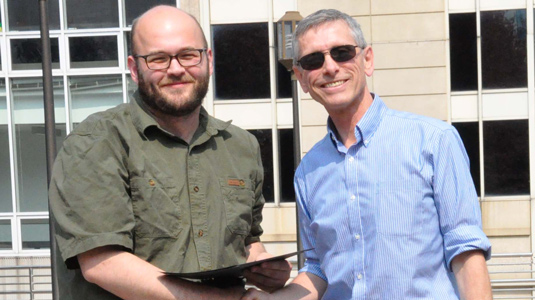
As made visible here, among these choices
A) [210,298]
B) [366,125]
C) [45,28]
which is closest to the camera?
[210,298]

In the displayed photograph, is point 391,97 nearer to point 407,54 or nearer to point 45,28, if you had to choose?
point 407,54

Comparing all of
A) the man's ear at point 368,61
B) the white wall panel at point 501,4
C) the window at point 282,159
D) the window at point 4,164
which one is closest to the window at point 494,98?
Answer: the white wall panel at point 501,4

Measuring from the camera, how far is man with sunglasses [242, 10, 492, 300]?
9.55 ft

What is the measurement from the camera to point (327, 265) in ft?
10.3

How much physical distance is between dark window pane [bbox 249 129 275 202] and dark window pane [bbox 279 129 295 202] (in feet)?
0.66

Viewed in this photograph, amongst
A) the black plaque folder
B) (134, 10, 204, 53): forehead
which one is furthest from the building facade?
the black plaque folder

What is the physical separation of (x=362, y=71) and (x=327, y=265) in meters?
0.81

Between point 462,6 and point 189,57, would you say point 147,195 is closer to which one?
point 189,57

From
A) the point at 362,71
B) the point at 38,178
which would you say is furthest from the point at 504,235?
the point at 362,71

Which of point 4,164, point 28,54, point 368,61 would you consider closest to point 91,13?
point 28,54

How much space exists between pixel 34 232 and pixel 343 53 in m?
13.7

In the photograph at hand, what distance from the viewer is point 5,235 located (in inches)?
622

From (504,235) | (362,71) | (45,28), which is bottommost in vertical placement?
(504,235)

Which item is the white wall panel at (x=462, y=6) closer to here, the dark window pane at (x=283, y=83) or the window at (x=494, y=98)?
the window at (x=494, y=98)
